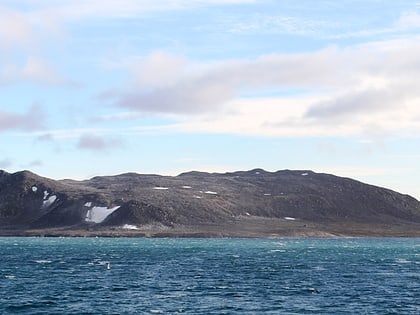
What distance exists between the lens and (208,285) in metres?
94.1

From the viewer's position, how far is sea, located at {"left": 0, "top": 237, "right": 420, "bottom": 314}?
74188 millimetres

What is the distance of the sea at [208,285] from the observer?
74.2 meters

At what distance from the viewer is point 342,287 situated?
92.4 meters

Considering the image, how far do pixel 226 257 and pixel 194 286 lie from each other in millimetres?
58388

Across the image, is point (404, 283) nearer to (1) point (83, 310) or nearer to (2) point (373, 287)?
(2) point (373, 287)

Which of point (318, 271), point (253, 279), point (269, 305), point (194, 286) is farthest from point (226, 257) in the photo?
point (269, 305)

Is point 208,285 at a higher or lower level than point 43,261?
lower

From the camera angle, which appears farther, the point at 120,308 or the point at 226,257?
the point at 226,257

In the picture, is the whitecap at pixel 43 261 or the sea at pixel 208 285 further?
the whitecap at pixel 43 261

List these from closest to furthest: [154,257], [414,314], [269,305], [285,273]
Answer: [414,314] < [269,305] < [285,273] < [154,257]

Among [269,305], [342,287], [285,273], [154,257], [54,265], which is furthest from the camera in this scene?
[154,257]

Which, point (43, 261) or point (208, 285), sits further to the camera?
point (43, 261)

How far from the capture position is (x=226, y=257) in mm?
150750

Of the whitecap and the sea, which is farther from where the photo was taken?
the whitecap
